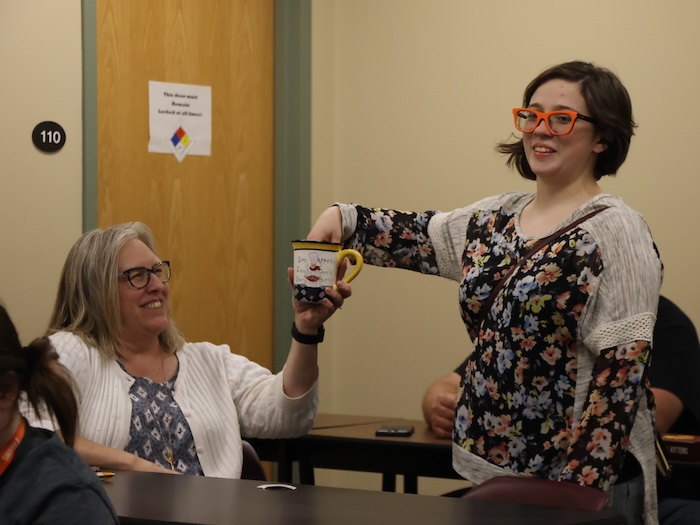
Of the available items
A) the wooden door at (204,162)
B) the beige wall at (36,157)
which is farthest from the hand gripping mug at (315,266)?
the wooden door at (204,162)

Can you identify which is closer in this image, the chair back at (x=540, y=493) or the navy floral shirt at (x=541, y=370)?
the chair back at (x=540, y=493)

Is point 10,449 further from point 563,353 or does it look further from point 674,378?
point 674,378

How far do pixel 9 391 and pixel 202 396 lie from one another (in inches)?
60.1

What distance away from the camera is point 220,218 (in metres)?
4.85

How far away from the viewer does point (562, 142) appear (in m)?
2.58

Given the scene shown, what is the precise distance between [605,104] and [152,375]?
4.69ft

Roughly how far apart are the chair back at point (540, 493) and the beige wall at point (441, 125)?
2.35 metres

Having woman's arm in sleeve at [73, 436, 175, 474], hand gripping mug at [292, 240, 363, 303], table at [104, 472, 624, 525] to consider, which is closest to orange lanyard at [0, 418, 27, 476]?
table at [104, 472, 624, 525]

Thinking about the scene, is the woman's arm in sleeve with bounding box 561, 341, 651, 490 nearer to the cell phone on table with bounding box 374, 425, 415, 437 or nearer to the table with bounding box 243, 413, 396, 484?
the cell phone on table with bounding box 374, 425, 415, 437

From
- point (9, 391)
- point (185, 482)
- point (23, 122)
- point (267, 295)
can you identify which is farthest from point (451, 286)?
point (9, 391)

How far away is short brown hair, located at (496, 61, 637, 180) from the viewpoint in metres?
2.59

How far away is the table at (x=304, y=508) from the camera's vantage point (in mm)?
1931

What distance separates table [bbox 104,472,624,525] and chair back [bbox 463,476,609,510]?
0.13 metres

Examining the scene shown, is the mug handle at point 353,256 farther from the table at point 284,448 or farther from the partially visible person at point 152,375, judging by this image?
the table at point 284,448
